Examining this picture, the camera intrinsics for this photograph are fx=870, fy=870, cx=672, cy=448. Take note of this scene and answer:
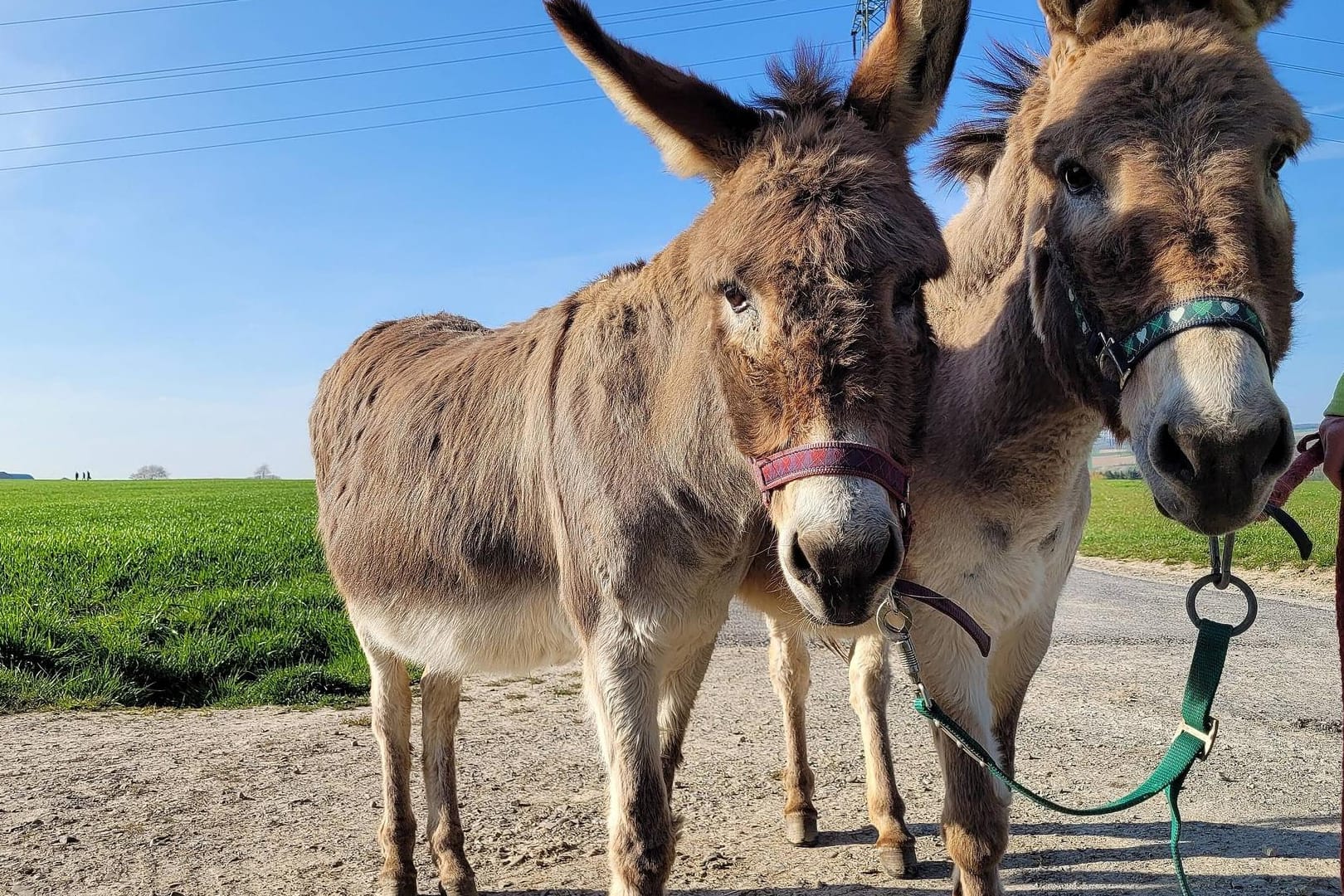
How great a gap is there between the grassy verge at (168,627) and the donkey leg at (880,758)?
3731mm

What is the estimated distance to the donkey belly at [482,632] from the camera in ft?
9.30

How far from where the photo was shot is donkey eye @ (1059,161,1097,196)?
6.48 feet

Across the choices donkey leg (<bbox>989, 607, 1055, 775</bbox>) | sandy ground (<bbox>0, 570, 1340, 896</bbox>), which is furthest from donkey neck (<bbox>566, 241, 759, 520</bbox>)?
sandy ground (<bbox>0, 570, 1340, 896</bbox>)

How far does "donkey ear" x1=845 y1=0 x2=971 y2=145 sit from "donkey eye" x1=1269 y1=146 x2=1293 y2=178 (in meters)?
0.79

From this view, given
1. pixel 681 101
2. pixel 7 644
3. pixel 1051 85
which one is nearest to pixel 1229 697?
pixel 1051 85

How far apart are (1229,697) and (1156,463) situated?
5.10 meters

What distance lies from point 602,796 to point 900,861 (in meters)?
1.45

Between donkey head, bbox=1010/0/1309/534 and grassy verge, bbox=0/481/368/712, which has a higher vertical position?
donkey head, bbox=1010/0/1309/534

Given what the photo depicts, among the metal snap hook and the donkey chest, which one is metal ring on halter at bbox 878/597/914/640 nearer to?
the donkey chest

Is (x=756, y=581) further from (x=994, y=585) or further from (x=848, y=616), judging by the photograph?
(x=848, y=616)

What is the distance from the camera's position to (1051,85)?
2.29 m

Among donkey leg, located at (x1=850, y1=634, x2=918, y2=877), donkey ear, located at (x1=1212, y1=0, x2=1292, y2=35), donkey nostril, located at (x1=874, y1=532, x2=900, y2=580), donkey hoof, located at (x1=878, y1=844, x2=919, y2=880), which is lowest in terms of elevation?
donkey hoof, located at (x1=878, y1=844, x2=919, y2=880)

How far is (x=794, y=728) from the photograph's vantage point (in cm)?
410

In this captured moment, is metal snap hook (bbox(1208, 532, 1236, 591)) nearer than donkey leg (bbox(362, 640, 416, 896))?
Yes
